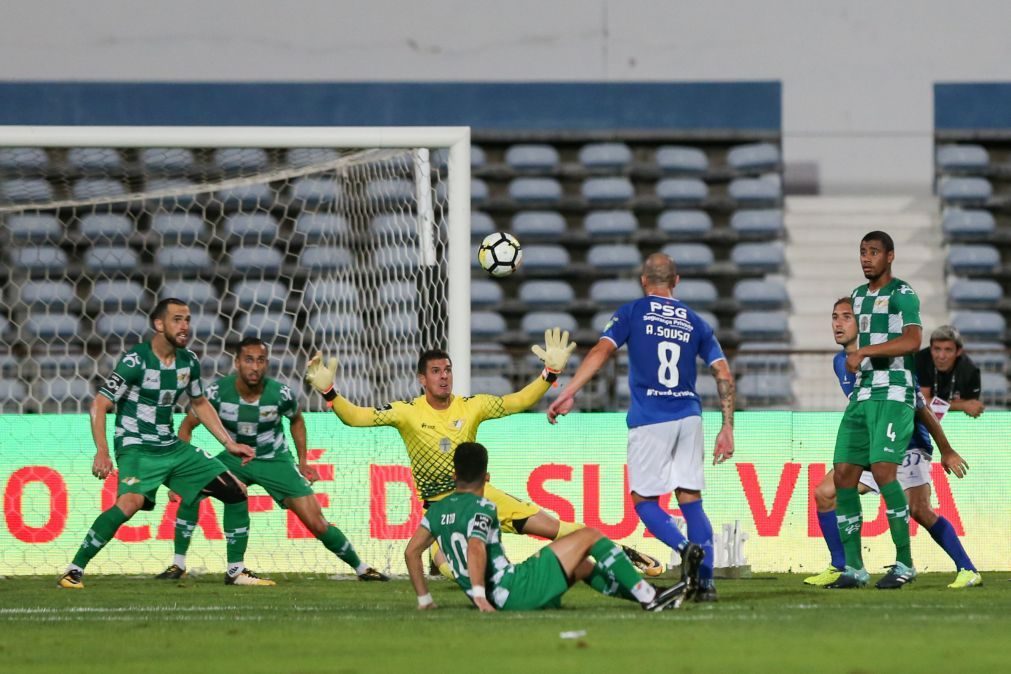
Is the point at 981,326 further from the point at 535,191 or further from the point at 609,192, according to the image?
the point at 535,191

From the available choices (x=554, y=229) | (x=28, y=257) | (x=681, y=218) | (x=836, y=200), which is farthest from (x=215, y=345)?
(x=836, y=200)

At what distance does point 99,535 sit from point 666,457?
365 cm

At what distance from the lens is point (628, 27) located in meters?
19.6

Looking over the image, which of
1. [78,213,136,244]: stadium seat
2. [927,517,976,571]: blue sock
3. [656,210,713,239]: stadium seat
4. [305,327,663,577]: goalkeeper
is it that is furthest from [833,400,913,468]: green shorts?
[656,210,713,239]: stadium seat

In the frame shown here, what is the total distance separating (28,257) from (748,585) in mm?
9625

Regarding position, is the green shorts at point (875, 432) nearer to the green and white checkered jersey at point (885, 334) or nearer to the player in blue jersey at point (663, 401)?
the green and white checkered jersey at point (885, 334)

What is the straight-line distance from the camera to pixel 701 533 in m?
7.41

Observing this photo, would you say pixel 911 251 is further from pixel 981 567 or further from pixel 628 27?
pixel 981 567

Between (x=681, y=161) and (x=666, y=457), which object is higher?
(x=681, y=161)

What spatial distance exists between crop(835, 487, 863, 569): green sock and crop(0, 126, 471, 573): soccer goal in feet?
8.56

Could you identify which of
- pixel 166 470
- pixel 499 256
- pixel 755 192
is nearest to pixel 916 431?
pixel 499 256

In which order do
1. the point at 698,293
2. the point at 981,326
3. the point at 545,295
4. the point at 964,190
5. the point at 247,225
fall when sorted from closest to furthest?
the point at 247,225 < the point at 981,326 < the point at 698,293 < the point at 545,295 < the point at 964,190

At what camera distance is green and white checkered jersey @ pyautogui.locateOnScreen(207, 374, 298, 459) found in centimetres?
965

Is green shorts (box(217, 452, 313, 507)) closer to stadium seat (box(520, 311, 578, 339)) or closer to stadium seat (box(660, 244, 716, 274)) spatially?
stadium seat (box(520, 311, 578, 339))
